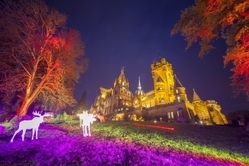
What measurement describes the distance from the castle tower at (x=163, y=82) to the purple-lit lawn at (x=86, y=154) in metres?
46.2

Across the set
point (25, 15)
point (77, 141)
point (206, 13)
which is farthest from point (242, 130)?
point (25, 15)

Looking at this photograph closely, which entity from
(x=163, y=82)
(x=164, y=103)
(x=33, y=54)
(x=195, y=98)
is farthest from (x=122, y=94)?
(x=33, y=54)

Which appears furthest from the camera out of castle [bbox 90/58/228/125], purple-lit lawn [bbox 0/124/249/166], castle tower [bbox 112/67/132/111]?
castle tower [bbox 112/67/132/111]

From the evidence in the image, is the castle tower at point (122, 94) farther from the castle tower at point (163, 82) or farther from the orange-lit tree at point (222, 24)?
the orange-lit tree at point (222, 24)

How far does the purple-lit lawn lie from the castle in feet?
98.8

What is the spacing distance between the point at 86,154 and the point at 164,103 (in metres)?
47.5

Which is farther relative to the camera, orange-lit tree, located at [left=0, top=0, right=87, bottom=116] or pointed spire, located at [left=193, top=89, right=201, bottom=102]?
pointed spire, located at [left=193, top=89, right=201, bottom=102]

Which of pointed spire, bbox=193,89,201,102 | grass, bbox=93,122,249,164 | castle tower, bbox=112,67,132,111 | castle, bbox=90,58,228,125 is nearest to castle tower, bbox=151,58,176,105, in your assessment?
castle, bbox=90,58,228,125

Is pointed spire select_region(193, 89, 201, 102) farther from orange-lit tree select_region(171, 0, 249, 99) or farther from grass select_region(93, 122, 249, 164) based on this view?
orange-lit tree select_region(171, 0, 249, 99)

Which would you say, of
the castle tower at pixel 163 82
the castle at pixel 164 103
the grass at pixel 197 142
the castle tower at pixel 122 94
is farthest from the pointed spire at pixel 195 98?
the grass at pixel 197 142

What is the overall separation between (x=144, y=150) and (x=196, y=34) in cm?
1009

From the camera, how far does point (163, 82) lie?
58.8m

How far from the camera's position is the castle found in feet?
130

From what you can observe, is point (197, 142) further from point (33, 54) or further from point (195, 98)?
point (195, 98)
